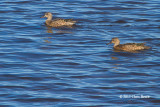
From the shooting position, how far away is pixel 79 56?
1692 cm

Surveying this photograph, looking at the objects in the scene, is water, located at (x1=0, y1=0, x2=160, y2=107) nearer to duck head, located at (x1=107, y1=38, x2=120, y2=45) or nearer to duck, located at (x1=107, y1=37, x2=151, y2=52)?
duck, located at (x1=107, y1=37, x2=151, y2=52)

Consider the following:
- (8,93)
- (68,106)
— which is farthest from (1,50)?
(68,106)

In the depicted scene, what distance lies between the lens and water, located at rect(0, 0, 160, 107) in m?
13.0

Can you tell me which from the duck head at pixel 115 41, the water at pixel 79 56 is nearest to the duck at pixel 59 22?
the water at pixel 79 56

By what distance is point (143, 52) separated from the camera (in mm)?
17359

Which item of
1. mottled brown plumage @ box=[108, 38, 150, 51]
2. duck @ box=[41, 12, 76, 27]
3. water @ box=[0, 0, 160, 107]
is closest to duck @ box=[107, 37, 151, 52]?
mottled brown plumage @ box=[108, 38, 150, 51]

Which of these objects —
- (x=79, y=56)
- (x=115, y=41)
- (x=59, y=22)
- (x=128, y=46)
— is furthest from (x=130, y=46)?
(x=59, y=22)

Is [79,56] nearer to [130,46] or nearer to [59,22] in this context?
[130,46]

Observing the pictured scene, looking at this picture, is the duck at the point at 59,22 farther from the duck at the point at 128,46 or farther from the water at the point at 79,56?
the duck at the point at 128,46

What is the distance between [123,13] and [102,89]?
1048 cm

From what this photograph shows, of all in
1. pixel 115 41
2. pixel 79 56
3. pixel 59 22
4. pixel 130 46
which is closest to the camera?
pixel 79 56

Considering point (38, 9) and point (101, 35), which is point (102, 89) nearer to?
point (101, 35)

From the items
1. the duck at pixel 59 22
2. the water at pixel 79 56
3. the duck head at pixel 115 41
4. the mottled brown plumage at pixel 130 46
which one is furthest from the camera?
the duck at pixel 59 22

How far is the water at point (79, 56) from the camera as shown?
13.0 m
